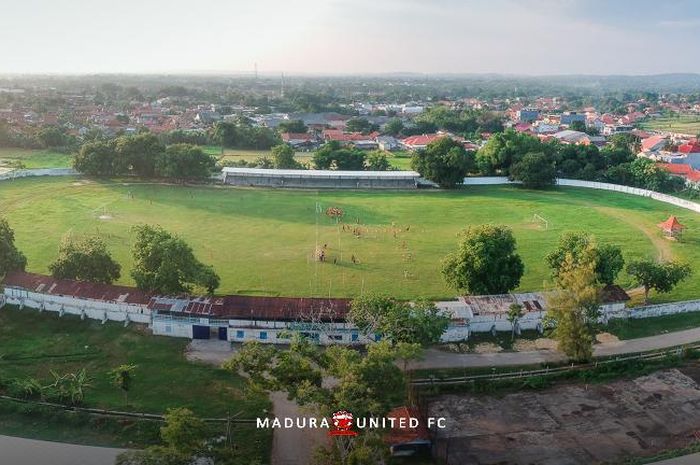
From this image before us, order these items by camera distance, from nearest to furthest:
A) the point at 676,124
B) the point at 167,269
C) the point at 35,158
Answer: the point at 167,269 < the point at 35,158 < the point at 676,124

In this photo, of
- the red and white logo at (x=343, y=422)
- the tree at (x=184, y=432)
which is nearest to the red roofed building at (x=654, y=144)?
the red and white logo at (x=343, y=422)

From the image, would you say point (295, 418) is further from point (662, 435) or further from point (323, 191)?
→ point (323, 191)

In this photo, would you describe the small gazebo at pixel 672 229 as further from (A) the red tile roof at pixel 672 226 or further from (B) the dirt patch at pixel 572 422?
(B) the dirt patch at pixel 572 422

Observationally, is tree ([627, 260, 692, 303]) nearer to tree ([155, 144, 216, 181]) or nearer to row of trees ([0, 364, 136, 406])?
row of trees ([0, 364, 136, 406])

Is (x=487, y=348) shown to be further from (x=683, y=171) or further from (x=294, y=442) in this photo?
(x=683, y=171)

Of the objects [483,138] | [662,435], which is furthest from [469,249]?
[483,138]

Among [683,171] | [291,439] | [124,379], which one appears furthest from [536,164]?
[124,379]

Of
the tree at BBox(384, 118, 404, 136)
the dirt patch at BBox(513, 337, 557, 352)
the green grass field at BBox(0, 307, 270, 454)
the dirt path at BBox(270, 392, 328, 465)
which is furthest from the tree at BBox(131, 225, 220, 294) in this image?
the tree at BBox(384, 118, 404, 136)
